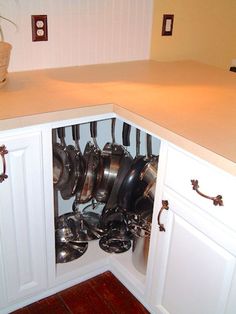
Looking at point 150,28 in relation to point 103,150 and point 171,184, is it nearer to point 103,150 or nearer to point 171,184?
point 103,150

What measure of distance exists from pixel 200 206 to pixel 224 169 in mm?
180

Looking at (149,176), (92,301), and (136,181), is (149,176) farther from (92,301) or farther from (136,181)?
(92,301)

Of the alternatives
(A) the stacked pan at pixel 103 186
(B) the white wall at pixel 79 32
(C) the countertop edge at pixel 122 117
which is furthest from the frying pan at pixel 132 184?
(B) the white wall at pixel 79 32

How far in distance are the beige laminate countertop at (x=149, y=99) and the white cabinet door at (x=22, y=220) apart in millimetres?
111

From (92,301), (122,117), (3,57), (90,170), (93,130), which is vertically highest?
(3,57)

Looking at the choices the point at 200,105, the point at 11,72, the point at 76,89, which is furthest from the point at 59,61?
the point at 200,105

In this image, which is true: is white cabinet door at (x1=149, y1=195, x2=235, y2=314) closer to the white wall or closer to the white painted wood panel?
the white painted wood panel

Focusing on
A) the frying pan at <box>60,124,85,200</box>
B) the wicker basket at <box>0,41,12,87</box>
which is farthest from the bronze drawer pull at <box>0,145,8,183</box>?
the frying pan at <box>60,124,85,200</box>

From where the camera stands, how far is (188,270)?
3.72 feet

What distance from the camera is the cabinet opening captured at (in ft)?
5.03

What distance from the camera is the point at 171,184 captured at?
43.8 inches

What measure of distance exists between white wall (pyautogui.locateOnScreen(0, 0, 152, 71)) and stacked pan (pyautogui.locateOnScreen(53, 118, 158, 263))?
0.33m

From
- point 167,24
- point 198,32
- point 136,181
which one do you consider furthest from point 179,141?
point 198,32

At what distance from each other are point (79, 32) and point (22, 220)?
0.88 m
